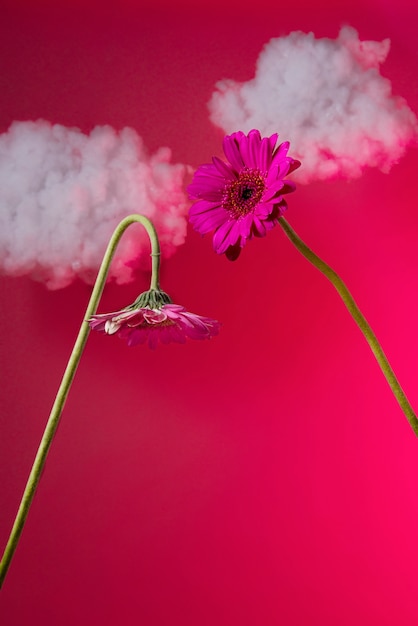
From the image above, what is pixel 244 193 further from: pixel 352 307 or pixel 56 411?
pixel 56 411

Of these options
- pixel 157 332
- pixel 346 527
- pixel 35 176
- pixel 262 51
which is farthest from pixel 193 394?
pixel 262 51

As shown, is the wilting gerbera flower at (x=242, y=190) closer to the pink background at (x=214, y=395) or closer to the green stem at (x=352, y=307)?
the green stem at (x=352, y=307)

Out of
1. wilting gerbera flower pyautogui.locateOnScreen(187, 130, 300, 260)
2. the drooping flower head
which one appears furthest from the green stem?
the drooping flower head

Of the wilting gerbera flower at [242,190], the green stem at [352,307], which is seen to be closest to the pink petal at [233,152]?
the wilting gerbera flower at [242,190]

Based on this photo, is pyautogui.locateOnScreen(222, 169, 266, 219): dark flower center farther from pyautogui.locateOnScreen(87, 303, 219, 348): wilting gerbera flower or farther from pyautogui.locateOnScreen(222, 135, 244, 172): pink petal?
pyautogui.locateOnScreen(87, 303, 219, 348): wilting gerbera flower

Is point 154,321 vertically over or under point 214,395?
under

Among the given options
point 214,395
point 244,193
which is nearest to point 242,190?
point 244,193

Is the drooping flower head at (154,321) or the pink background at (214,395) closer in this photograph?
the drooping flower head at (154,321)
